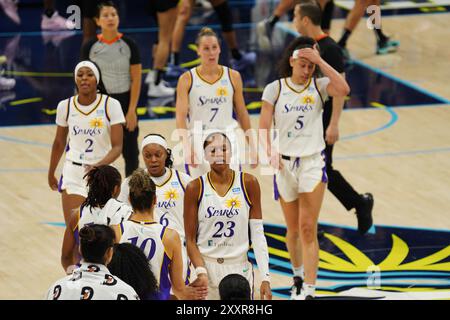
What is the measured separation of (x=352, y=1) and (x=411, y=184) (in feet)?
28.5

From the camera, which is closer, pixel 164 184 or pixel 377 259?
pixel 164 184

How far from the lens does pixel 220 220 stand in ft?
23.1

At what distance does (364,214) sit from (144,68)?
20.2 ft

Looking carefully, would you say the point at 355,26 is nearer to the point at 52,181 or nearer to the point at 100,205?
the point at 52,181

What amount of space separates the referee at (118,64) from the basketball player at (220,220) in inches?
111

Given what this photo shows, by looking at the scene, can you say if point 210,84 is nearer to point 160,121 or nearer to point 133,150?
point 133,150

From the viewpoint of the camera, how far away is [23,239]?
9.56m

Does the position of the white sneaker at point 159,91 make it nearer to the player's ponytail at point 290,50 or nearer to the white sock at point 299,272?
the player's ponytail at point 290,50

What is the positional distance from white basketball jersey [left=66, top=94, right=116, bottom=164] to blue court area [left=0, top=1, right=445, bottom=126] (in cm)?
457

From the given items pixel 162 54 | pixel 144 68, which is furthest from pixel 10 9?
pixel 162 54

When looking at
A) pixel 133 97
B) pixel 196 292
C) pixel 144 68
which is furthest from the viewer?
pixel 144 68

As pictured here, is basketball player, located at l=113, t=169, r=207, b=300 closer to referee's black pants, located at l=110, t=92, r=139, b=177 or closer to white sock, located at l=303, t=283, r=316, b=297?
white sock, located at l=303, t=283, r=316, b=297

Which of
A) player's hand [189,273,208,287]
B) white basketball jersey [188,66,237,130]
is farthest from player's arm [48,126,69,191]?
player's hand [189,273,208,287]

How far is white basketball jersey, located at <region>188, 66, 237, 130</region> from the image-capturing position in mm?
8945
